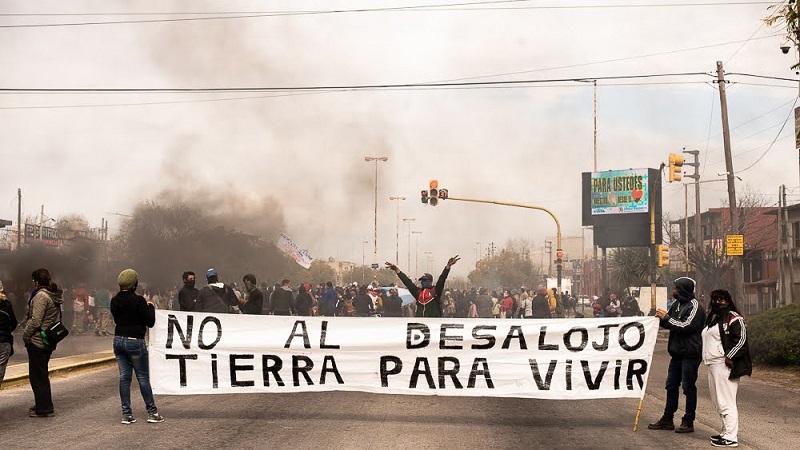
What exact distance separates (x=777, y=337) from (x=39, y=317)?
1352 cm

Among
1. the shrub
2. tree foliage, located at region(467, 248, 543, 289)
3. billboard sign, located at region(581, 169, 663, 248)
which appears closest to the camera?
the shrub

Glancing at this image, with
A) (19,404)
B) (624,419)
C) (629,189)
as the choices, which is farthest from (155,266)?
(624,419)

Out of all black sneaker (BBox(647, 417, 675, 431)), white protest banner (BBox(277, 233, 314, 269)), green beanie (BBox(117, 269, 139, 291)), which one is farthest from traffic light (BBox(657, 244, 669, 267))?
green beanie (BBox(117, 269, 139, 291))

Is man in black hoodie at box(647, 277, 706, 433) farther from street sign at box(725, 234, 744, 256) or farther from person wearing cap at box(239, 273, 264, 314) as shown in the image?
street sign at box(725, 234, 744, 256)

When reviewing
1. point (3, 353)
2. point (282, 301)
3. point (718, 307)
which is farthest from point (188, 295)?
point (718, 307)

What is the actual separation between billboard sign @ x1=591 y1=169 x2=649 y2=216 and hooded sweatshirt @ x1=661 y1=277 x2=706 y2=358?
1978 inches

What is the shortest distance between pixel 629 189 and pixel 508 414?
50.4m

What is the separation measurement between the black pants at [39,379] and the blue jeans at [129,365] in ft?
3.45

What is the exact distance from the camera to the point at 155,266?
44.8 metres

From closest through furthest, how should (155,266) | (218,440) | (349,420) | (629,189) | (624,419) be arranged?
(218,440) → (349,420) → (624,419) → (155,266) → (629,189)

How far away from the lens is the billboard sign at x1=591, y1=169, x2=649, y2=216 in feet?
191

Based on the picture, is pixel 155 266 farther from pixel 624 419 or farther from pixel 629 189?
pixel 624 419

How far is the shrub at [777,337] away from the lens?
1681cm

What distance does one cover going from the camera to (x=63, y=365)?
49.3ft
